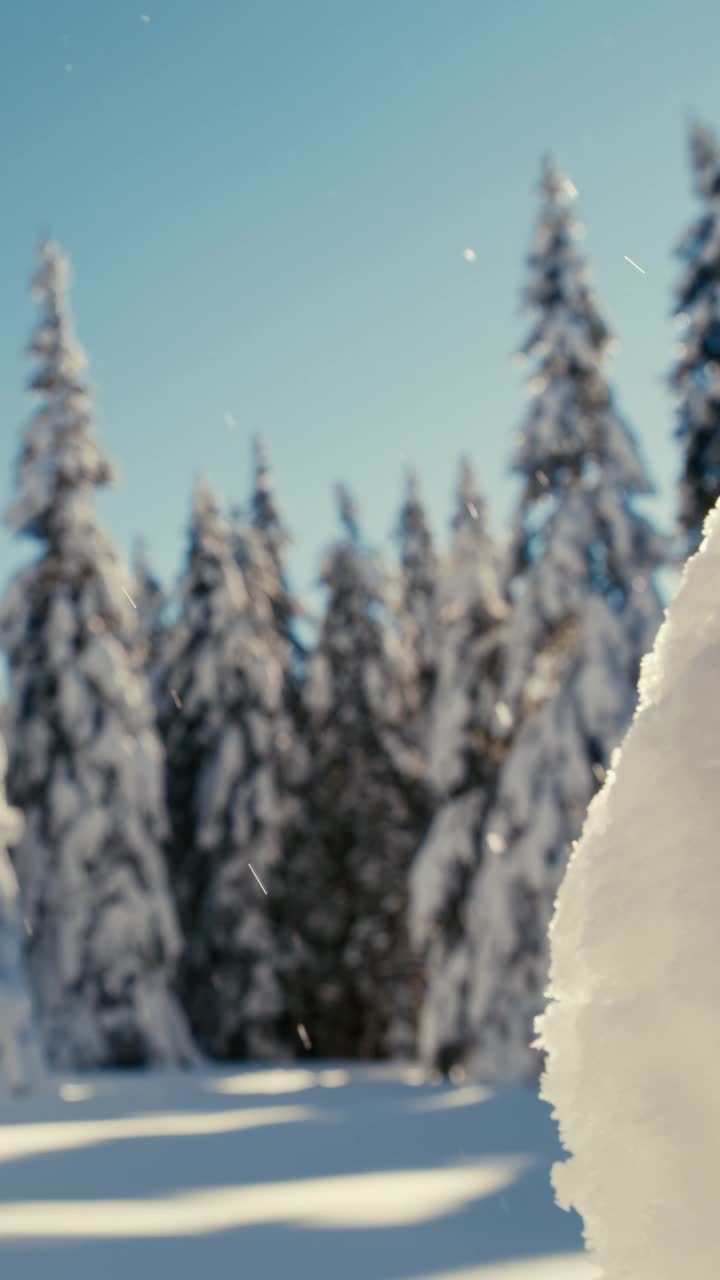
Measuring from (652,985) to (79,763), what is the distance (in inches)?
861

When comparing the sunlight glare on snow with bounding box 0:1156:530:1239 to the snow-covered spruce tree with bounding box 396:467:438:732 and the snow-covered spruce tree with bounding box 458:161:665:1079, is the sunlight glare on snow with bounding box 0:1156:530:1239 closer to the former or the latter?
the snow-covered spruce tree with bounding box 458:161:665:1079

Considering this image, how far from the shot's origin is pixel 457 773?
20.5 m

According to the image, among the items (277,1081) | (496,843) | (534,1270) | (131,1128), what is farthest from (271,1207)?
(277,1081)

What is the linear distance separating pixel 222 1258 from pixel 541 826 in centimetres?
1218

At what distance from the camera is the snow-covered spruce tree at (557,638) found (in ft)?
57.0

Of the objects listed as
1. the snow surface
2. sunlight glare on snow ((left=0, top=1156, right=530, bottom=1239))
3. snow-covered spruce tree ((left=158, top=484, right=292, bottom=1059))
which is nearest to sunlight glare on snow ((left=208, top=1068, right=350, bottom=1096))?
snow-covered spruce tree ((left=158, top=484, right=292, bottom=1059))

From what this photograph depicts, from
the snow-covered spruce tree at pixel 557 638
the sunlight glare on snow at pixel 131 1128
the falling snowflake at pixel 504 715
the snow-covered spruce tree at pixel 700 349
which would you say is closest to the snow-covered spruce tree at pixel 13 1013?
the sunlight glare on snow at pixel 131 1128

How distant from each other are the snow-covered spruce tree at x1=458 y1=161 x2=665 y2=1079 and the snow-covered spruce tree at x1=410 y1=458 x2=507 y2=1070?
0.90 m

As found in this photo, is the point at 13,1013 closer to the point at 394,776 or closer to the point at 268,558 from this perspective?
the point at 394,776

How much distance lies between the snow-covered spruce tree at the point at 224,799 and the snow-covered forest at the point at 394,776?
73 mm

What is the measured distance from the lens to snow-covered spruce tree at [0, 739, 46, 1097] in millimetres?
14297

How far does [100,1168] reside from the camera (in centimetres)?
862

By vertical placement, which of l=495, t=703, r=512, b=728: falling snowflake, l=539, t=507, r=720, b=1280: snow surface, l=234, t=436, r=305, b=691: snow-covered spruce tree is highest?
l=234, t=436, r=305, b=691: snow-covered spruce tree

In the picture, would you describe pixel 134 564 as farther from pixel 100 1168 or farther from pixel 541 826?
pixel 100 1168
